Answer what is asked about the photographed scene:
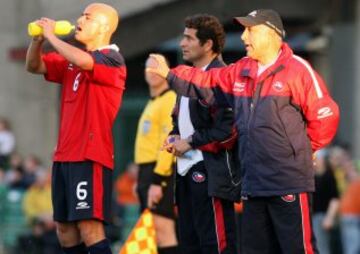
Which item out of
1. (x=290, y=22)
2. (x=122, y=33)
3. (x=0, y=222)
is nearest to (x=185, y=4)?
(x=122, y=33)

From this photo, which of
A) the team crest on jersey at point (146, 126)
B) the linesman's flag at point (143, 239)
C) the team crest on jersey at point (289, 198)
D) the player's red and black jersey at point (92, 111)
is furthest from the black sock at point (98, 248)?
the team crest on jersey at point (146, 126)

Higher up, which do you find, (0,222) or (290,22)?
(290,22)

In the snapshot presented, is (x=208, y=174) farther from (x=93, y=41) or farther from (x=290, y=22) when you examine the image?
(x=290, y=22)

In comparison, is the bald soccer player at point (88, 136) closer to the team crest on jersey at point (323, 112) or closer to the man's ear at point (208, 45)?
the man's ear at point (208, 45)

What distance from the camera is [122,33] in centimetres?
2241

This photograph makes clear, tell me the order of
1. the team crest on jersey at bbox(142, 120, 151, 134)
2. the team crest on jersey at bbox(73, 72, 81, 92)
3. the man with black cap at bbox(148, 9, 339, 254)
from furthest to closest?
the team crest on jersey at bbox(142, 120, 151, 134)
the team crest on jersey at bbox(73, 72, 81, 92)
the man with black cap at bbox(148, 9, 339, 254)

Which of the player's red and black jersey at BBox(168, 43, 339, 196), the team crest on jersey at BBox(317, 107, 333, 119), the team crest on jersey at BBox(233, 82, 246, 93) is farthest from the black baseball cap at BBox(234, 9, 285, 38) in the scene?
the team crest on jersey at BBox(317, 107, 333, 119)

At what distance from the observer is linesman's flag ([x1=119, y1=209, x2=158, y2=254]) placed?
12141mm

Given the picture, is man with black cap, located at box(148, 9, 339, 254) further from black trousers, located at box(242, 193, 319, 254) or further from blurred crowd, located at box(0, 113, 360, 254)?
blurred crowd, located at box(0, 113, 360, 254)

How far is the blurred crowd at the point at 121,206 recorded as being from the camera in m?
17.8

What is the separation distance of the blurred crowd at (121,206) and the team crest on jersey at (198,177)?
6212mm

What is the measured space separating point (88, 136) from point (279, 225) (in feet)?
5.64

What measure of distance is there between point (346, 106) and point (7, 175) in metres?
6.80

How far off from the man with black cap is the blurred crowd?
23.6 feet
